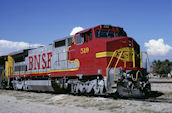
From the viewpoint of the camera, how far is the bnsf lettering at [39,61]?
15490 millimetres

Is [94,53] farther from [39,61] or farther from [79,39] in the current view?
[39,61]

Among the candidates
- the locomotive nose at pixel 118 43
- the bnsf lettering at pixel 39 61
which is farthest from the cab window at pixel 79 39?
the bnsf lettering at pixel 39 61

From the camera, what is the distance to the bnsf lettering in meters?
15.5

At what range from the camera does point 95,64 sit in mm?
11305

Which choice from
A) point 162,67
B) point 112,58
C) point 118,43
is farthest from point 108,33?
point 162,67

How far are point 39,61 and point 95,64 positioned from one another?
6750mm

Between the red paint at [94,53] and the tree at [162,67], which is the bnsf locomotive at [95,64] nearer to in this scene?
the red paint at [94,53]

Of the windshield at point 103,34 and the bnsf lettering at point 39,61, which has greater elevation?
the windshield at point 103,34

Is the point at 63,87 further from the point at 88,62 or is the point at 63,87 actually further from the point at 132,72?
the point at 132,72

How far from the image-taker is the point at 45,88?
15.8 metres

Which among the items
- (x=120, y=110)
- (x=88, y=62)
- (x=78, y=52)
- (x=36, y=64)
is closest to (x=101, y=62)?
(x=88, y=62)

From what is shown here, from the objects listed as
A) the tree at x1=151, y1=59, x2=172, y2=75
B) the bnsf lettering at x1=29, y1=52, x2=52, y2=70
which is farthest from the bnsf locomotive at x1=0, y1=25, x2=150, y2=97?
the tree at x1=151, y1=59, x2=172, y2=75

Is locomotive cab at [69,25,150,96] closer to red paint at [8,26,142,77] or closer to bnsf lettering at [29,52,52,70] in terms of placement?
red paint at [8,26,142,77]

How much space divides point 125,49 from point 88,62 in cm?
215
